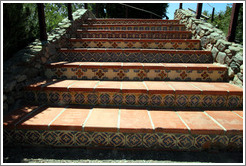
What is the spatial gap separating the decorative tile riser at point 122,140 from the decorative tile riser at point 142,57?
169cm

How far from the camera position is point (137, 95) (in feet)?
6.56

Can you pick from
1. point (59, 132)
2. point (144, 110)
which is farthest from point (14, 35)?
point (144, 110)

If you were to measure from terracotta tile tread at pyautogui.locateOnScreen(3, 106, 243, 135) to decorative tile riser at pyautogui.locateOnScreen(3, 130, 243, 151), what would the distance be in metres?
0.06

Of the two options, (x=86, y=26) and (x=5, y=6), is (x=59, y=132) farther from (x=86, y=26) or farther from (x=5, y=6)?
(x=86, y=26)

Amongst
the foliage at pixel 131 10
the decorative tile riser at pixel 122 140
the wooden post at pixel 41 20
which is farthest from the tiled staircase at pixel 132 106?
the foliage at pixel 131 10

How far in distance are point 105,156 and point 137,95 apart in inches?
33.8

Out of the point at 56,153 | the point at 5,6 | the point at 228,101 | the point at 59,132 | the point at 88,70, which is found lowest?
the point at 56,153

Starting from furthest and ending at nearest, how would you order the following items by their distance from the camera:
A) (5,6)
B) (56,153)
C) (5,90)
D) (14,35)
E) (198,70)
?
1. (198,70)
2. (14,35)
3. (5,6)
4. (5,90)
5. (56,153)

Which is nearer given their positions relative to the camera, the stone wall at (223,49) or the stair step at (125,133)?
the stair step at (125,133)

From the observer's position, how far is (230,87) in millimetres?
2117

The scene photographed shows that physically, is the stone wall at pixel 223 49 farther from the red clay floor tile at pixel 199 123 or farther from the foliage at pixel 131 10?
the foliage at pixel 131 10

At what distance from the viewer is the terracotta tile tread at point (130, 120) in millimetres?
1519

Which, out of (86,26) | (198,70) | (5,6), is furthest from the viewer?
(86,26)

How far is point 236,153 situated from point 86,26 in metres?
4.31
